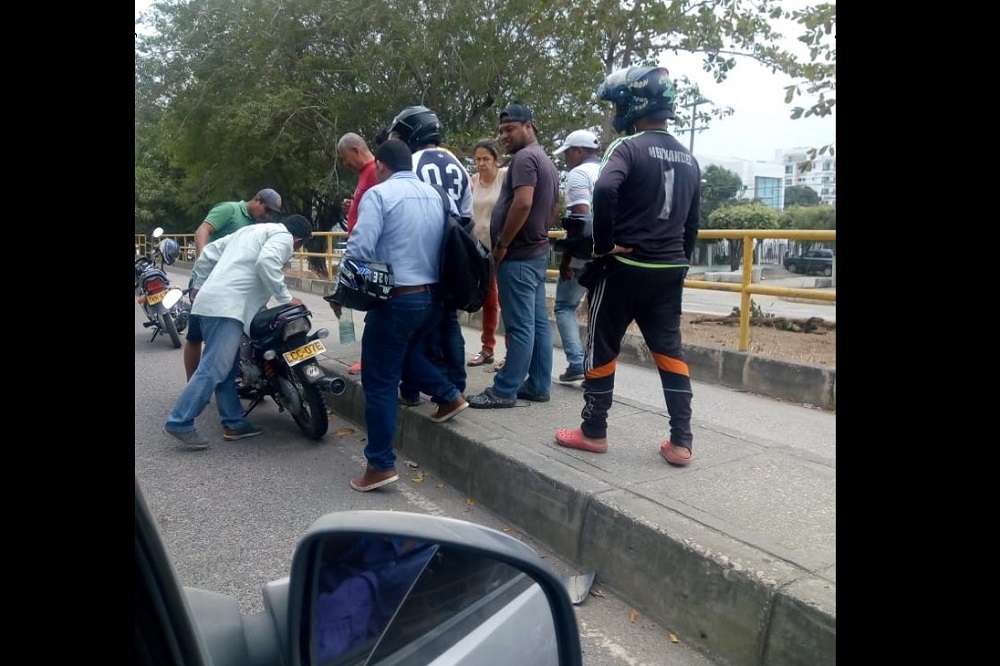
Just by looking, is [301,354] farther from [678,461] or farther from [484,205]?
[678,461]

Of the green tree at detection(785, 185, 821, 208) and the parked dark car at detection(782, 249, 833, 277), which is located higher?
the green tree at detection(785, 185, 821, 208)

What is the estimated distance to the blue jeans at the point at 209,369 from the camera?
4.81m

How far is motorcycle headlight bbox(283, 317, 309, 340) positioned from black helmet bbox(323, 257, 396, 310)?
1323mm

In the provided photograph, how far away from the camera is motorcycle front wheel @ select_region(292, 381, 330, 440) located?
5.09m

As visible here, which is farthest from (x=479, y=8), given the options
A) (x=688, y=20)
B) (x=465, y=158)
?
(x=688, y=20)

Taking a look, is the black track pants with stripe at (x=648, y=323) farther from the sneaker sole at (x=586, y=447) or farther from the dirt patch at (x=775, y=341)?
the dirt patch at (x=775, y=341)

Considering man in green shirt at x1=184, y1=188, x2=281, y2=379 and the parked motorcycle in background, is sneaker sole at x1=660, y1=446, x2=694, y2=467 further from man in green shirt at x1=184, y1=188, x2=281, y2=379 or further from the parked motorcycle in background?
the parked motorcycle in background

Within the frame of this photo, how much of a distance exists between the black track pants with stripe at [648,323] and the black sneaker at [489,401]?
1.13 metres

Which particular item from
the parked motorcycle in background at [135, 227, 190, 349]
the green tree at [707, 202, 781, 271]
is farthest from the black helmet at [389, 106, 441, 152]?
the green tree at [707, 202, 781, 271]

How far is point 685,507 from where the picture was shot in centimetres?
330

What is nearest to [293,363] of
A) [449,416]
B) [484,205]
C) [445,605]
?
[449,416]
